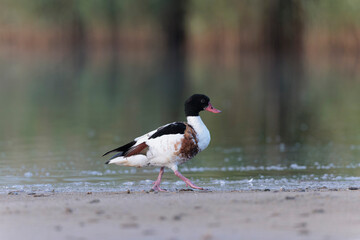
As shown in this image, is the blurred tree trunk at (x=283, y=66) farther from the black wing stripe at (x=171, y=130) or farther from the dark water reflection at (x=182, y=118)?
the black wing stripe at (x=171, y=130)

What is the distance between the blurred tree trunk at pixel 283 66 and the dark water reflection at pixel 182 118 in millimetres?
69

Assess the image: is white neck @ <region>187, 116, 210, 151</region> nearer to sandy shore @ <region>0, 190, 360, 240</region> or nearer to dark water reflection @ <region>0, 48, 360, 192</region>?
dark water reflection @ <region>0, 48, 360, 192</region>

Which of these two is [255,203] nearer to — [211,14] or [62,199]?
[62,199]

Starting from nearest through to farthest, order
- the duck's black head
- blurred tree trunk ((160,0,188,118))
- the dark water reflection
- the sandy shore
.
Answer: the sandy shore, the duck's black head, the dark water reflection, blurred tree trunk ((160,0,188,118))

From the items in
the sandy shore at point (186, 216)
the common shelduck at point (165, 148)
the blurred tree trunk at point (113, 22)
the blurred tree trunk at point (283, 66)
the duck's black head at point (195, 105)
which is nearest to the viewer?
the sandy shore at point (186, 216)

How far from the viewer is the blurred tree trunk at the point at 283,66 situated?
57.0ft

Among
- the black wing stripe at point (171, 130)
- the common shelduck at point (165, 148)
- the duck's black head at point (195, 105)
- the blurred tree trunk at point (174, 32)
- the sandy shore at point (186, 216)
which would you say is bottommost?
the sandy shore at point (186, 216)

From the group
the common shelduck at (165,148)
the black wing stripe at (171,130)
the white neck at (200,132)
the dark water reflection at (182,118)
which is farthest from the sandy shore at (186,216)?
the dark water reflection at (182,118)

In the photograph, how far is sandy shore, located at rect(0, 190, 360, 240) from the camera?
18.5 ft

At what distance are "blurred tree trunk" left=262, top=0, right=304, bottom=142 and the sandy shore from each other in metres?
7.59

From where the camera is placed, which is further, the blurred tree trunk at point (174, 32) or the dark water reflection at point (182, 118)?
the blurred tree trunk at point (174, 32)

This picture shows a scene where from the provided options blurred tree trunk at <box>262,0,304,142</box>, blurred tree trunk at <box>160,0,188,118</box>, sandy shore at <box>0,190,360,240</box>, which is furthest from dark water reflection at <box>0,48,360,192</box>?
blurred tree trunk at <box>160,0,188,118</box>

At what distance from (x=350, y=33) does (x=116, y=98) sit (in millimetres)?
17201

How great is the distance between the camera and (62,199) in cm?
743
